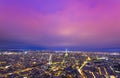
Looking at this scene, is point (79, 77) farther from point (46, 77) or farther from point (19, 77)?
point (19, 77)

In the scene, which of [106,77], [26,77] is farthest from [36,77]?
[106,77]

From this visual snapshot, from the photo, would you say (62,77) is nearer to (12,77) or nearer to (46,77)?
(46,77)

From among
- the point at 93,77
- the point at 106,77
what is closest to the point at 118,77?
the point at 106,77

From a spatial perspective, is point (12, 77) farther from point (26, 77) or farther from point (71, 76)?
point (71, 76)

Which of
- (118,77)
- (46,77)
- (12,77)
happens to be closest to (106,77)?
(118,77)

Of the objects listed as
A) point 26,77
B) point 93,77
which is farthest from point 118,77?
point 26,77

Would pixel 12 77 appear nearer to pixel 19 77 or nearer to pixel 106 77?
pixel 19 77
